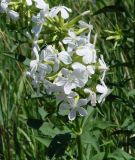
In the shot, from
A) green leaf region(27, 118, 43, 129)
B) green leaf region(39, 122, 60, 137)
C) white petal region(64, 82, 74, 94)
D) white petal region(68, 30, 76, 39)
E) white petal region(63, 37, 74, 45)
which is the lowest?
green leaf region(39, 122, 60, 137)

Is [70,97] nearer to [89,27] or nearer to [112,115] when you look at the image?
[89,27]

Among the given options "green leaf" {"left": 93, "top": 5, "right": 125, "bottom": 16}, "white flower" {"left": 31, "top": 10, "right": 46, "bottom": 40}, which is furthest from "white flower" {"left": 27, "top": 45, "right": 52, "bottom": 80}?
"green leaf" {"left": 93, "top": 5, "right": 125, "bottom": 16}

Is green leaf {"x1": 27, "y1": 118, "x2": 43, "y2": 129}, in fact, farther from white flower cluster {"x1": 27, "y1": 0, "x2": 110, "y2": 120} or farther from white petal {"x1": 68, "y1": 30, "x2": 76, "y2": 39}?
white petal {"x1": 68, "y1": 30, "x2": 76, "y2": 39}

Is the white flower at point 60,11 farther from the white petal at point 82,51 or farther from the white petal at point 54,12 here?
the white petal at point 82,51

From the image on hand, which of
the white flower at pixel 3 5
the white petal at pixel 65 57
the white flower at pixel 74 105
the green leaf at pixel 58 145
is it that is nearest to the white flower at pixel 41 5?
the white flower at pixel 3 5

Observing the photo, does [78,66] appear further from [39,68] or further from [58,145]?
[58,145]

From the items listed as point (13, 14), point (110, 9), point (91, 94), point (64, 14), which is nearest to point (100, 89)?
point (91, 94)

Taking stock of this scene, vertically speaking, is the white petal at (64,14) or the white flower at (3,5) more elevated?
the white flower at (3,5)
